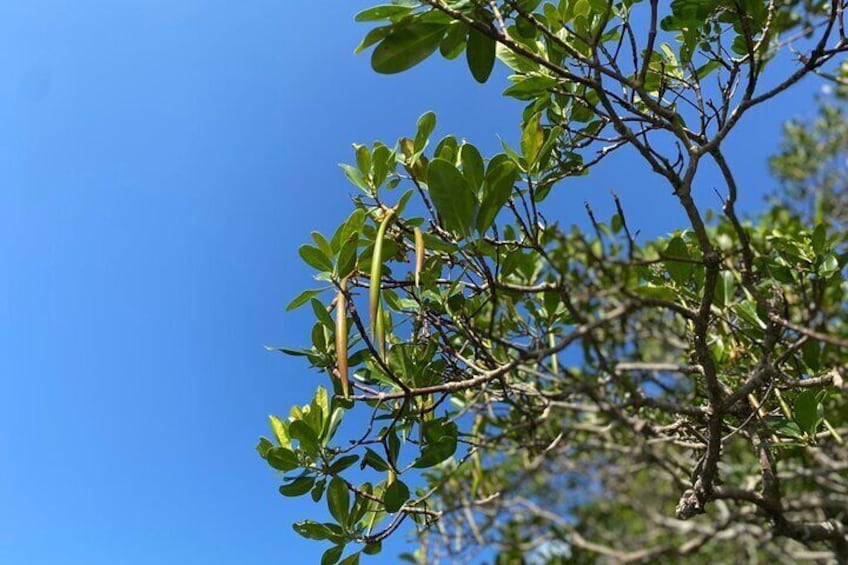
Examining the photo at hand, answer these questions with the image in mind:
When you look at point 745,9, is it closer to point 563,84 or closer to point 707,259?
point 563,84

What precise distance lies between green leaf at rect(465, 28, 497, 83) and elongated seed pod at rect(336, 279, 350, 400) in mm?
607

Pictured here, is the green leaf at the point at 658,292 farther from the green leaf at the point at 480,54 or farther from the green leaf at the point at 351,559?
the green leaf at the point at 351,559

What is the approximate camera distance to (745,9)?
152 centimetres

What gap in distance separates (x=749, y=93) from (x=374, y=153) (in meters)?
0.92

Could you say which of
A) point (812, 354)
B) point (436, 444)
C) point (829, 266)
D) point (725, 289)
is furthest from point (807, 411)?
point (436, 444)

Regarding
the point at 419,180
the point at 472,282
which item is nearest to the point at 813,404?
the point at 472,282

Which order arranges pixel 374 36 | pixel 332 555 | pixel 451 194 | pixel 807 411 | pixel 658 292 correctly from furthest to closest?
pixel 332 555, pixel 658 292, pixel 807 411, pixel 451 194, pixel 374 36

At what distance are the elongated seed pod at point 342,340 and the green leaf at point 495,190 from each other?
1.21 feet

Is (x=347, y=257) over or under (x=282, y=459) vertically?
over

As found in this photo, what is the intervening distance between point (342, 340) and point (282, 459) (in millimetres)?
522

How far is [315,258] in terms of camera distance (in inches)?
63.4

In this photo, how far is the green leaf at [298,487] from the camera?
172 cm

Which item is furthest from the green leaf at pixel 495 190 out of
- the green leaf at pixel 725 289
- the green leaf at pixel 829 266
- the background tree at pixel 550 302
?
the green leaf at pixel 829 266

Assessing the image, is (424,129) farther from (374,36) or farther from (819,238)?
(819,238)
